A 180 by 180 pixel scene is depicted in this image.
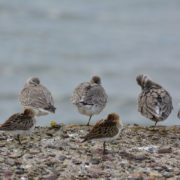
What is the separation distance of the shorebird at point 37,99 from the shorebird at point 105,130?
226cm

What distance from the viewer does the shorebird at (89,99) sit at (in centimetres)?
1046

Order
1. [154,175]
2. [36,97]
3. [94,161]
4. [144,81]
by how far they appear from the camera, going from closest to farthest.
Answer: [154,175] < [94,161] < [36,97] < [144,81]

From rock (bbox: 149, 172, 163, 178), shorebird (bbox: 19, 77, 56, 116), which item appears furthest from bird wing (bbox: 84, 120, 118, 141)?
shorebird (bbox: 19, 77, 56, 116)

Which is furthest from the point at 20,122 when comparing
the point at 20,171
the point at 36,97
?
the point at 36,97

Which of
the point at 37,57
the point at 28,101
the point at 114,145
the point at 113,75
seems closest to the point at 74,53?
the point at 37,57

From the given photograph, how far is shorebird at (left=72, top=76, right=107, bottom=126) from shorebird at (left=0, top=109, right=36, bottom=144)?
85.4 inches

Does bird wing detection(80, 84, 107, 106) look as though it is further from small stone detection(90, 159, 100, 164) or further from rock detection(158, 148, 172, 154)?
small stone detection(90, 159, 100, 164)

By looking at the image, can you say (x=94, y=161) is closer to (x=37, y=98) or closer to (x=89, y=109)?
(x=89, y=109)

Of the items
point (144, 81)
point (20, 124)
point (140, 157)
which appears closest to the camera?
point (140, 157)

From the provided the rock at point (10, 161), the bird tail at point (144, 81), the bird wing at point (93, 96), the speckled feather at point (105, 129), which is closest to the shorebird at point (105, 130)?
the speckled feather at point (105, 129)

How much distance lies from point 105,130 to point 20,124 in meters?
1.50

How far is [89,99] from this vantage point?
34.6 ft

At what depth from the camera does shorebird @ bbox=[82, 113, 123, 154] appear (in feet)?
25.4

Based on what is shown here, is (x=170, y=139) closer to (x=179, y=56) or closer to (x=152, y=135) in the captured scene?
(x=152, y=135)
